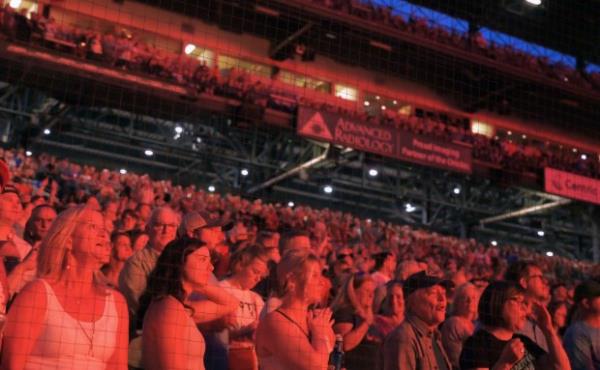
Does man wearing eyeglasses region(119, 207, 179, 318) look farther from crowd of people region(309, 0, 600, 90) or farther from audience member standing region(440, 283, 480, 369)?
crowd of people region(309, 0, 600, 90)

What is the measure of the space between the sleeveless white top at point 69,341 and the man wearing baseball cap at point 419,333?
1.49 metres

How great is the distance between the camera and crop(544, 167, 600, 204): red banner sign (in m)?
19.2

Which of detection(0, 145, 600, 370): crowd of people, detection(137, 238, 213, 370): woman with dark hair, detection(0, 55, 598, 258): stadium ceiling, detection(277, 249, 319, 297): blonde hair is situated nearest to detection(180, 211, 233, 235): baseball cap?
detection(0, 145, 600, 370): crowd of people

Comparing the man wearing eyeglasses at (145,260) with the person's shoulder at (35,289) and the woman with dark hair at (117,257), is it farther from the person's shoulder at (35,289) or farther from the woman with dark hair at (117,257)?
the person's shoulder at (35,289)

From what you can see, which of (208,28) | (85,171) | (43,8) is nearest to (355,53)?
(208,28)

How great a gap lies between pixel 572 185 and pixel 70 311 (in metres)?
18.4

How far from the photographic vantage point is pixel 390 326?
15.8 feet

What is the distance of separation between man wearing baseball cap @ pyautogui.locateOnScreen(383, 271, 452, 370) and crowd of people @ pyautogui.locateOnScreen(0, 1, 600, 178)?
11.6 metres

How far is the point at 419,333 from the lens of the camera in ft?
12.5

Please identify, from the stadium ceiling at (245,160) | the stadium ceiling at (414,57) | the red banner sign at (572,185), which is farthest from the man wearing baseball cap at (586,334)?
the red banner sign at (572,185)

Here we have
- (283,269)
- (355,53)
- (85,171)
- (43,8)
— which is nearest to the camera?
(283,269)

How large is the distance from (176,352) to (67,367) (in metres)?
0.46

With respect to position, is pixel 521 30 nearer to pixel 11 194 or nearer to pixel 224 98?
pixel 224 98

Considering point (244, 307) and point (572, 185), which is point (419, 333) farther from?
point (572, 185)
